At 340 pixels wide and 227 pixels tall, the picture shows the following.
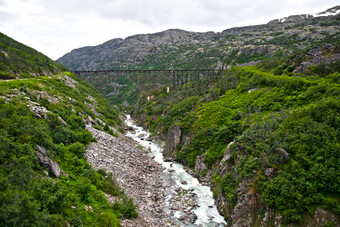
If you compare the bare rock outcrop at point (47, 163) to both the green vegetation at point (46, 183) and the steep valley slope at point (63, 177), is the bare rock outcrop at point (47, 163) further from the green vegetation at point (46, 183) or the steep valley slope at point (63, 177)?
the green vegetation at point (46, 183)

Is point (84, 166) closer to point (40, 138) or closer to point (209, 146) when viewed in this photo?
point (40, 138)

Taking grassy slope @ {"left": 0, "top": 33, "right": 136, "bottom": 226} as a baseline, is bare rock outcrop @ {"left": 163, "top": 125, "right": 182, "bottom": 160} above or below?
below

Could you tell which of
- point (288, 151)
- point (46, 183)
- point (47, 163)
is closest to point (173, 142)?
point (288, 151)

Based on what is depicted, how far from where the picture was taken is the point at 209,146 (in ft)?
116

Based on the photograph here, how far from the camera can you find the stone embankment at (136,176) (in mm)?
21903

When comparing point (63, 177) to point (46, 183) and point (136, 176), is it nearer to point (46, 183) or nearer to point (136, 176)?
point (46, 183)

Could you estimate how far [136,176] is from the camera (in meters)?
29.5

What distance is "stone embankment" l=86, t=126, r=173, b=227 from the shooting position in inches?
862

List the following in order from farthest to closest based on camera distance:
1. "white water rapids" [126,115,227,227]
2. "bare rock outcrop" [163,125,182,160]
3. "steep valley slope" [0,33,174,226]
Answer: "bare rock outcrop" [163,125,182,160] → "white water rapids" [126,115,227,227] → "steep valley slope" [0,33,174,226]

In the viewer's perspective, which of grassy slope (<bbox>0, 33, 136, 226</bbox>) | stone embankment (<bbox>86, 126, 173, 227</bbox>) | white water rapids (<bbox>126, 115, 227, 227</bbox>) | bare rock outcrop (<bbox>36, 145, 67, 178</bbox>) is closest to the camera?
grassy slope (<bbox>0, 33, 136, 226</bbox>)

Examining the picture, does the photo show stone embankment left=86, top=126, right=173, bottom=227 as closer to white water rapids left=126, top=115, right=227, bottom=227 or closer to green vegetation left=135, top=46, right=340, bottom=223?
white water rapids left=126, top=115, right=227, bottom=227

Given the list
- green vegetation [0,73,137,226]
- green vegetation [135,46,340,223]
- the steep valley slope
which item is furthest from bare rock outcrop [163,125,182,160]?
green vegetation [0,73,137,226]

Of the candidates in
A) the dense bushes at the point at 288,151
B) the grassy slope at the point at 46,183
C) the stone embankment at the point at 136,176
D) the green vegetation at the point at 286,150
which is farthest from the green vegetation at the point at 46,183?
→ the dense bushes at the point at 288,151

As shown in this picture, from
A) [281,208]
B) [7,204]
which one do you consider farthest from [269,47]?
[7,204]
